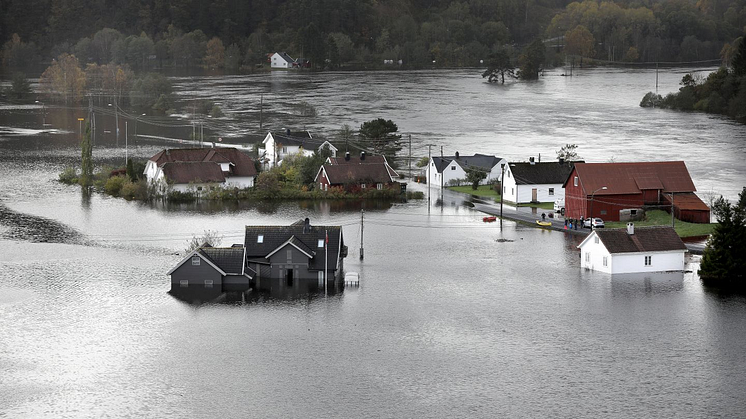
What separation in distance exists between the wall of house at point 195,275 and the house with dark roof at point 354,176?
15059 mm

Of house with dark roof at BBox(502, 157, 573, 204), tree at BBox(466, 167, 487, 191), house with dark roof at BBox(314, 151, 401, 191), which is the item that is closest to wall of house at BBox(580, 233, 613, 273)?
house with dark roof at BBox(502, 157, 573, 204)

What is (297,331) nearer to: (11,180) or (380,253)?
(380,253)

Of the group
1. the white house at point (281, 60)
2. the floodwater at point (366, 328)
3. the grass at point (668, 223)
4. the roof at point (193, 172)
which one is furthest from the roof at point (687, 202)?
the white house at point (281, 60)

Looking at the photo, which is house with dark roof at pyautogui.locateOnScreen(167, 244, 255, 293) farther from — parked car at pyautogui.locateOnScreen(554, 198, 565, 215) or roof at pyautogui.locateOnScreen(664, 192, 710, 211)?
roof at pyautogui.locateOnScreen(664, 192, 710, 211)

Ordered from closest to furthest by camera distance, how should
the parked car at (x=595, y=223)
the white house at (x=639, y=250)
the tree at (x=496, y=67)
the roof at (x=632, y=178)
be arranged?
the white house at (x=639, y=250) < the parked car at (x=595, y=223) < the roof at (x=632, y=178) < the tree at (x=496, y=67)

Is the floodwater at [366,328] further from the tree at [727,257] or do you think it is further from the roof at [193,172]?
the roof at [193,172]

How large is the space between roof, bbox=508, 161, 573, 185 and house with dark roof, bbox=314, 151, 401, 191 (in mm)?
5389

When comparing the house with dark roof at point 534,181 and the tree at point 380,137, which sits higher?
the tree at point 380,137

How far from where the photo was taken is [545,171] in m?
42.5

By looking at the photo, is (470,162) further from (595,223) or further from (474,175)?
(595,223)

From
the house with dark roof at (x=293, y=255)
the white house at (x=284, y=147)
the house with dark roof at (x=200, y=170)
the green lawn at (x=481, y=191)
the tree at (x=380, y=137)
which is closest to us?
the house with dark roof at (x=293, y=255)

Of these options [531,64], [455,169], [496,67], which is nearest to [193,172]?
[455,169]

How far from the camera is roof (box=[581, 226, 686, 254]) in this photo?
3116 cm

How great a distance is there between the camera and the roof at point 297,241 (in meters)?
30.2
